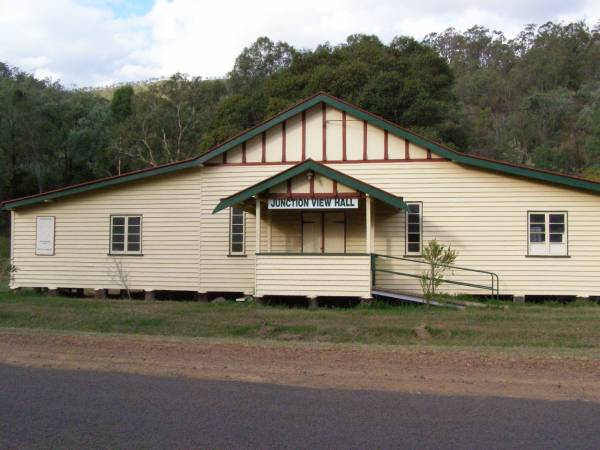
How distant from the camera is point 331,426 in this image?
253 inches

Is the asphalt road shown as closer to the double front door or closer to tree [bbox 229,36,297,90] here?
the double front door

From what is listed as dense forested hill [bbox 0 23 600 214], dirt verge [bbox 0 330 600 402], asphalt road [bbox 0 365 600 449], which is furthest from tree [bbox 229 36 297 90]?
asphalt road [bbox 0 365 600 449]

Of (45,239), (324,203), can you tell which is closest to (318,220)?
(324,203)

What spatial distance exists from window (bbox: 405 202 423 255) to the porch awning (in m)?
1.89

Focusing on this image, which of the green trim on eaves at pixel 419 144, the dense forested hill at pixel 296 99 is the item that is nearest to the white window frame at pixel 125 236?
the green trim on eaves at pixel 419 144

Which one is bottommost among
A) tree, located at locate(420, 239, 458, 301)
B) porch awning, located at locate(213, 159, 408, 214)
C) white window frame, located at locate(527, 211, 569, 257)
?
tree, located at locate(420, 239, 458, 301)

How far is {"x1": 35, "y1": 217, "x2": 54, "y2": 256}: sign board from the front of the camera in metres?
20.5

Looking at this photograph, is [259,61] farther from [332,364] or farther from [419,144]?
[332,364]

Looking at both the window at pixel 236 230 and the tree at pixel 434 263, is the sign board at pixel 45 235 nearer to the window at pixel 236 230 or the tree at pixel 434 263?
the window at pixel 236 230

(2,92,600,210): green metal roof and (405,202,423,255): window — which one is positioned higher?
(2,92,600,210): green metal roof

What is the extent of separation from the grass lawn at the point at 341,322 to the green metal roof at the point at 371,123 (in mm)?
3409

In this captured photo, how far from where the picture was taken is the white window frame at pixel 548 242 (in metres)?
17.8

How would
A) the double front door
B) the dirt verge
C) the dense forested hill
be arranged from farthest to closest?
the dense forested hill
the double front door
the dirt verge

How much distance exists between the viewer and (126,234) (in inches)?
787
